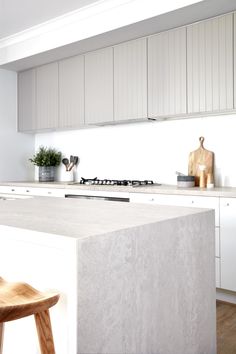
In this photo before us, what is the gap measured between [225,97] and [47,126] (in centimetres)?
239

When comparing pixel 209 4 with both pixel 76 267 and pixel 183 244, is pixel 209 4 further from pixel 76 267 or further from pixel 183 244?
pixel 76 267

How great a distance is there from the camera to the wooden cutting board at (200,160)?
352cm

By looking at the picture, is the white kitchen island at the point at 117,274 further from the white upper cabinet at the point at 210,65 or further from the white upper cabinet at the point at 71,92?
the white upper cabinet at the point at 71,92

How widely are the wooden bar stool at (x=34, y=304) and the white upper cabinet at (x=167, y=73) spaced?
262 centimetres

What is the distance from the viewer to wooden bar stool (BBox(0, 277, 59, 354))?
981 mm

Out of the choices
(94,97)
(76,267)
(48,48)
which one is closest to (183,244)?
(76,267)

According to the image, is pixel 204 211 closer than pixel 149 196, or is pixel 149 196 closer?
pixel 204 211

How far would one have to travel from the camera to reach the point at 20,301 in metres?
1.06

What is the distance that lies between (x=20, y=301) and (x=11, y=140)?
4223mm

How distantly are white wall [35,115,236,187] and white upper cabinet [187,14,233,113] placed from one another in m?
0.35

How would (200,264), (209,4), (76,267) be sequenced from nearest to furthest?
(76,267), (200,264), (209,4)

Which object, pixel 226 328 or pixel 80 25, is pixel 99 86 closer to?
pixel 80 25

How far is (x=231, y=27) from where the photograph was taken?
3.06 meters

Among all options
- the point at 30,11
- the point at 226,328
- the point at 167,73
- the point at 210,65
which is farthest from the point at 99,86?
the point at 226,328
